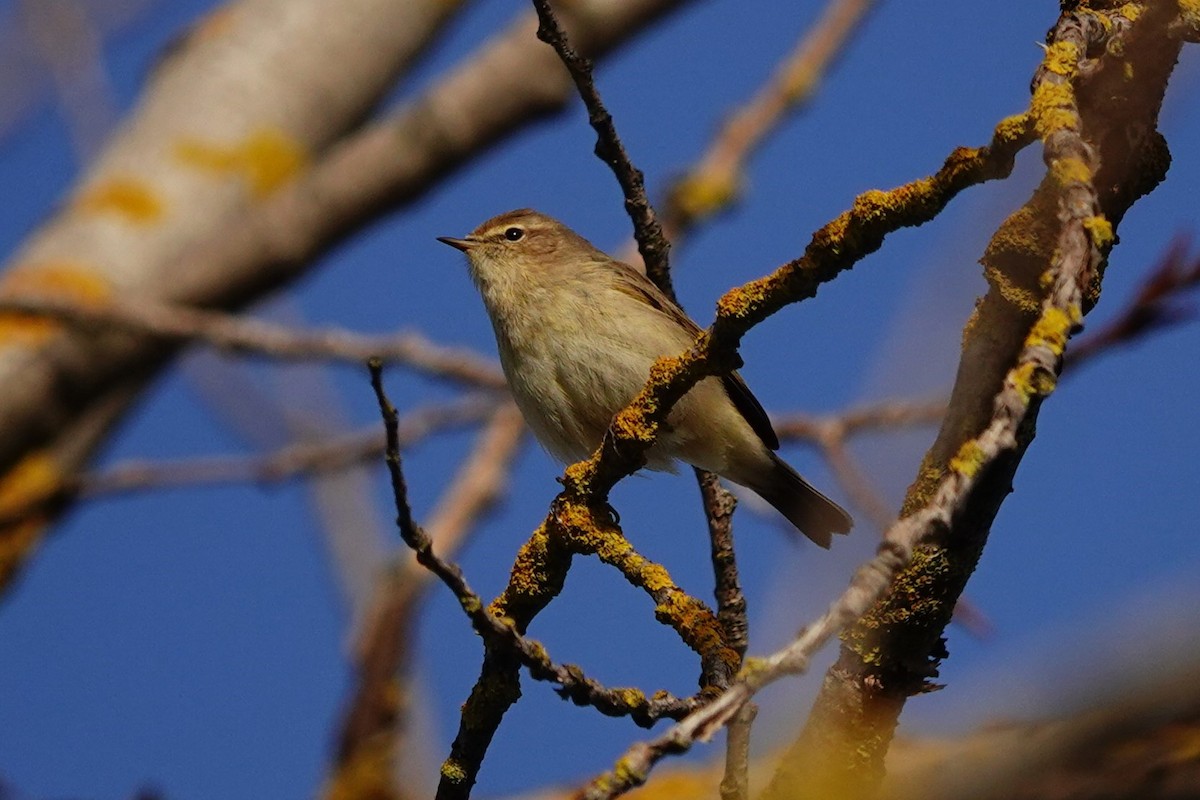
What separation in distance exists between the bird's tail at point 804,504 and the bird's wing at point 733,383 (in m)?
0.20

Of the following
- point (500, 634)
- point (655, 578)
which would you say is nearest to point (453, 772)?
point (500, 634)

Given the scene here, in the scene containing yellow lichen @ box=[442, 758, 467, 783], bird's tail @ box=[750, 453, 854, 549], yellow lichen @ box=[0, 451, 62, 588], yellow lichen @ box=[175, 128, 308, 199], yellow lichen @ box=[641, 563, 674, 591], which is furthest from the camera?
yellow lichen @ box=[175, 128, 308, 199]

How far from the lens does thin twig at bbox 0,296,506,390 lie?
5.91 meters

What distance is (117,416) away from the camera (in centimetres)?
727

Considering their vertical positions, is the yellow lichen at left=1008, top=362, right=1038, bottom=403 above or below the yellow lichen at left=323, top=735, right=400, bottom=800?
below

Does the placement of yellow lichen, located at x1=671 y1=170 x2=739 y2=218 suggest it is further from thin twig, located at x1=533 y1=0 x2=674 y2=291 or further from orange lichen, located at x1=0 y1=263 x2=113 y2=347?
thin twig, located at x1=533 y1=0 x2=674 y2=291

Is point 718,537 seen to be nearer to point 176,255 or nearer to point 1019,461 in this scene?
point 1019,461

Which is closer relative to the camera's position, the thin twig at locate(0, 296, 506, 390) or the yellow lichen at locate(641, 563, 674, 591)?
the yellow lichen at locate(641, 563, 674, 591)

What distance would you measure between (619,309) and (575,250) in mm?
815

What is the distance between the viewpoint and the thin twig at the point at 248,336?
591 cm

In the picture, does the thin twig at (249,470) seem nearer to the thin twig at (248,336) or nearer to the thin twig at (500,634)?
the thin twig at (248,336)

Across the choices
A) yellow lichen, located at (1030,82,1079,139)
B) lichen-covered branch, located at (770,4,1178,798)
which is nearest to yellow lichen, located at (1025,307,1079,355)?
lichen-covered branch, located at (770,4,1178,798)

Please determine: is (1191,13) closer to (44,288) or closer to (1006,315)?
(1006,315)

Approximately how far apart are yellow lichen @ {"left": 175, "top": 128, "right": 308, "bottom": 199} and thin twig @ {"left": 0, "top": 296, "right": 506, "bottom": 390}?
1.41 meters
